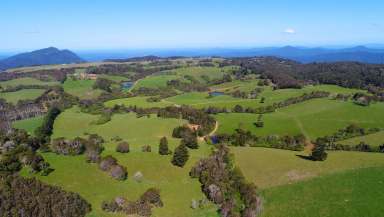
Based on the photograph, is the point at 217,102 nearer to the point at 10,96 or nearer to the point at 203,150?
the point at 203,150

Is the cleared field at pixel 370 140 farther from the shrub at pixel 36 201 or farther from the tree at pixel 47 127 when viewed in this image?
the tree at pixel 47 127

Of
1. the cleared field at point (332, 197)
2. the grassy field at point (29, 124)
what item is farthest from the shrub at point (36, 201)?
the grassy field at point (29, 124)

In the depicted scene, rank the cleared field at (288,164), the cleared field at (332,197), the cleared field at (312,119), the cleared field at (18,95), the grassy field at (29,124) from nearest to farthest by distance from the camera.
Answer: the cleared field at (332,197) → the cleared field at (288,164) → the cleared field at (312,119) → the grassy field at (29,124) → the cleared field at (18,95)

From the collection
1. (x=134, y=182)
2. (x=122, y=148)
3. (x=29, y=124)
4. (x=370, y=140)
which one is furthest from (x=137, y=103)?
(x=370, y=140)

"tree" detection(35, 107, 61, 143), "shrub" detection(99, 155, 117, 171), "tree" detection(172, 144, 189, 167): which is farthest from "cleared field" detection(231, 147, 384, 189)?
"tree" detection(35, 107, 61, 143)

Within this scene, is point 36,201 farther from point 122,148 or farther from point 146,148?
point 146,148

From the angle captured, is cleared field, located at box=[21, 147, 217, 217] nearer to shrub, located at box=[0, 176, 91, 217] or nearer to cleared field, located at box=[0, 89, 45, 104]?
shrub, located at box=[0, 176, 91, 217]
